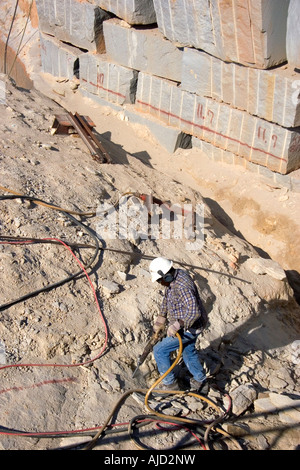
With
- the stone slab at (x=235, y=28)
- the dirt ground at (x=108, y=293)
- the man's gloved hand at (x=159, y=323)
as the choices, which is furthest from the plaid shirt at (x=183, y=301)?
the stone slab at (x=235, y=28)

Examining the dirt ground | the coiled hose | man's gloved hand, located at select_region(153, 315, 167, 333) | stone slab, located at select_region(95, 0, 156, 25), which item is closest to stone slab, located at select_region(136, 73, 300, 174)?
the dirt ground

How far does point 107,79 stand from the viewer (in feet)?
41.3

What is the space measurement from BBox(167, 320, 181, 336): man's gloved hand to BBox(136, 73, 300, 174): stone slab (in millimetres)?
5003

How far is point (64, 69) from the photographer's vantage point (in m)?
14.0

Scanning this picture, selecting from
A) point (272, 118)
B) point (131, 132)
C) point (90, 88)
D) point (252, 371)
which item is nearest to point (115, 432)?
point (252, 371)

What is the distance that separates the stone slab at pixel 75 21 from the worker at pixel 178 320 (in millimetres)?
9204

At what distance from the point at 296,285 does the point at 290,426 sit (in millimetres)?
3667

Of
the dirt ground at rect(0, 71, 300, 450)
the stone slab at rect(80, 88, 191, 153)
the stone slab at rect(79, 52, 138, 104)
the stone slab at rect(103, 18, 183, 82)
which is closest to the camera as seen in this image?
the dirt ground at rect(0, 71, 300, 450)

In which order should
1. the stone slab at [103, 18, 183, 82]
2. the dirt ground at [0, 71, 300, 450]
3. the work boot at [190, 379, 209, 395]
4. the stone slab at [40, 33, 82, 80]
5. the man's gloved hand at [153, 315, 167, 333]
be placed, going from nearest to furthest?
the dirt ground at [0, 71, 300, 450] → the man's gloved hand at [153, 315, 167, 333] → the work boot at [190, 379, 209, 395] → the stone slab at [103, 18, 183, 82] → the stone slab at [40, 33, 82, 80]

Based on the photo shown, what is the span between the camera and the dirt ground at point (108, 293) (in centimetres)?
490

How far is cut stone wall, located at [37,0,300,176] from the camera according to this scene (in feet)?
28.5

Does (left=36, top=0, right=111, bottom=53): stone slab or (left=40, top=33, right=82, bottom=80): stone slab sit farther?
(left=40, top=33, right=82, bottom=80): stone slab

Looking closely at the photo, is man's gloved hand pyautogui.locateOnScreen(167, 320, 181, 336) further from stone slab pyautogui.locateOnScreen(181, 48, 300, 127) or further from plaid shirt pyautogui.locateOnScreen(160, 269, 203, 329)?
stone slab pyautogui.locateOnScreen(181, 48, 300, 127)

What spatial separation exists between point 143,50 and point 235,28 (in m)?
3.09
